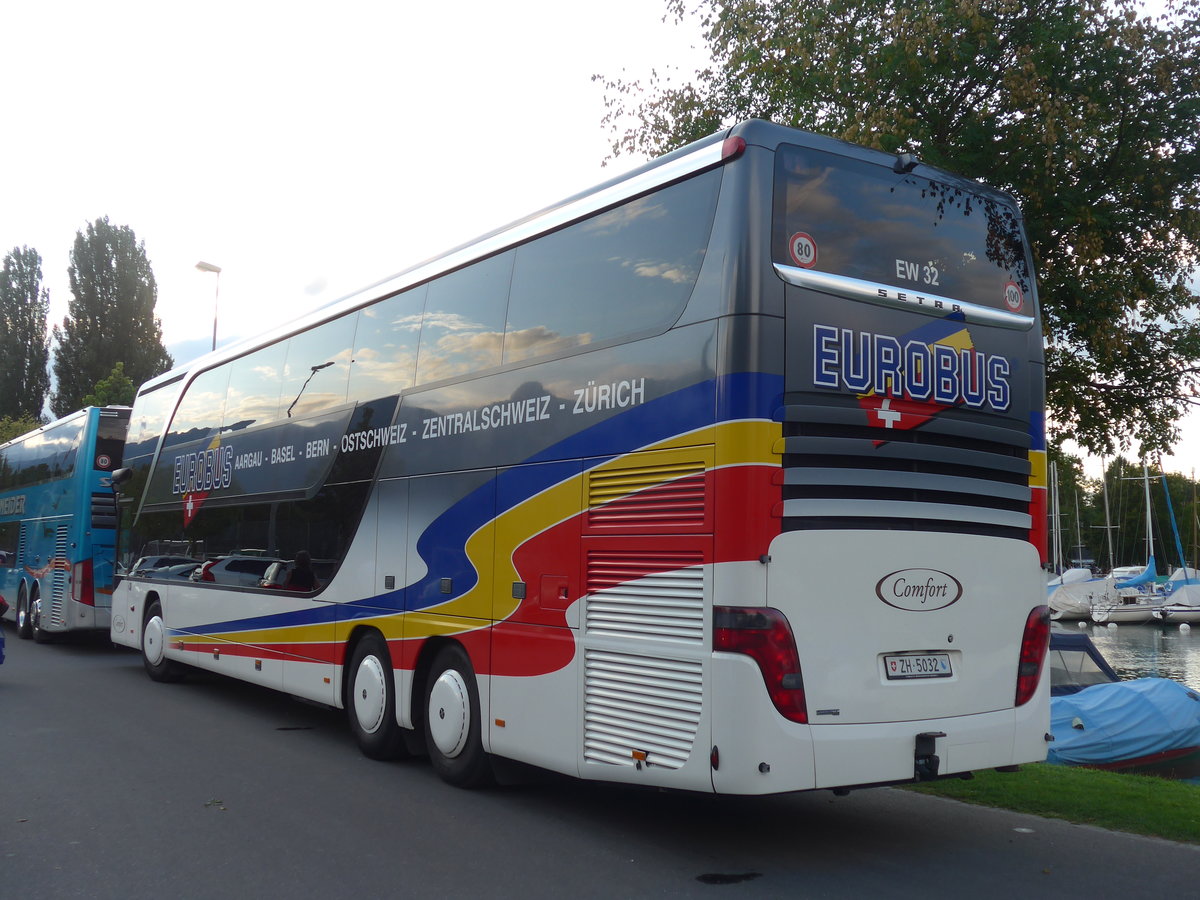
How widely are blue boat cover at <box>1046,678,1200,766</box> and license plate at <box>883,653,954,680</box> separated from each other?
19.8 ft

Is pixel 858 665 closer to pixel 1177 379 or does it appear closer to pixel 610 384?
pixel 610 384

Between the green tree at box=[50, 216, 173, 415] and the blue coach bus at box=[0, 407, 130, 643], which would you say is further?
the green tree at box=[50, 216, 173, 415]

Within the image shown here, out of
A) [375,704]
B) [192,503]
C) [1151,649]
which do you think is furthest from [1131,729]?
[1151,649]

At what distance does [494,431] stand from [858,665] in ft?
11.1

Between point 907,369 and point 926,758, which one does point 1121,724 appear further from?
point 907,369

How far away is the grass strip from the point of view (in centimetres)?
766

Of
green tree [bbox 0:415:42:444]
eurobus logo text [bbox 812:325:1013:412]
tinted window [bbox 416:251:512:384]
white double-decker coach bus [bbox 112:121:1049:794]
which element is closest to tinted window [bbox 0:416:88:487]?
tinted window [bbox 416:251:512:384]

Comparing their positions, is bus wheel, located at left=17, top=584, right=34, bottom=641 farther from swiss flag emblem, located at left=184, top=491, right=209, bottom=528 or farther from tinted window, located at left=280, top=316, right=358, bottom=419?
tinted window, located at left=280, top=316, right=358, bottom=419

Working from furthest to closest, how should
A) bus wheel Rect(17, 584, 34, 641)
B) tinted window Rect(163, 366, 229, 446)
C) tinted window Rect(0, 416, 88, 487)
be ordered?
1. bus wheel Rect(17, 584, 34, 641)
2. tinted window Rect(0, 416, 88, 487)
3. tinted window Rect(163, 366, 229, 446)

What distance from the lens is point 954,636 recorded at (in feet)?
23.1

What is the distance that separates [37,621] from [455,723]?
15.8m

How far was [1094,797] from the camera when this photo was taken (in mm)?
8422

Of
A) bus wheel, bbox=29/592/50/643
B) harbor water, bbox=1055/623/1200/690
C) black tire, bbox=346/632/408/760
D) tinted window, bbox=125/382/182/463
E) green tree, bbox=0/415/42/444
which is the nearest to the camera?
black tire, bbox=346/632/408/760

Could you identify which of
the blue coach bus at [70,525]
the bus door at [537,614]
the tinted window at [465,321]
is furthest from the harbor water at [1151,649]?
the blue coach bus at [70,525]
